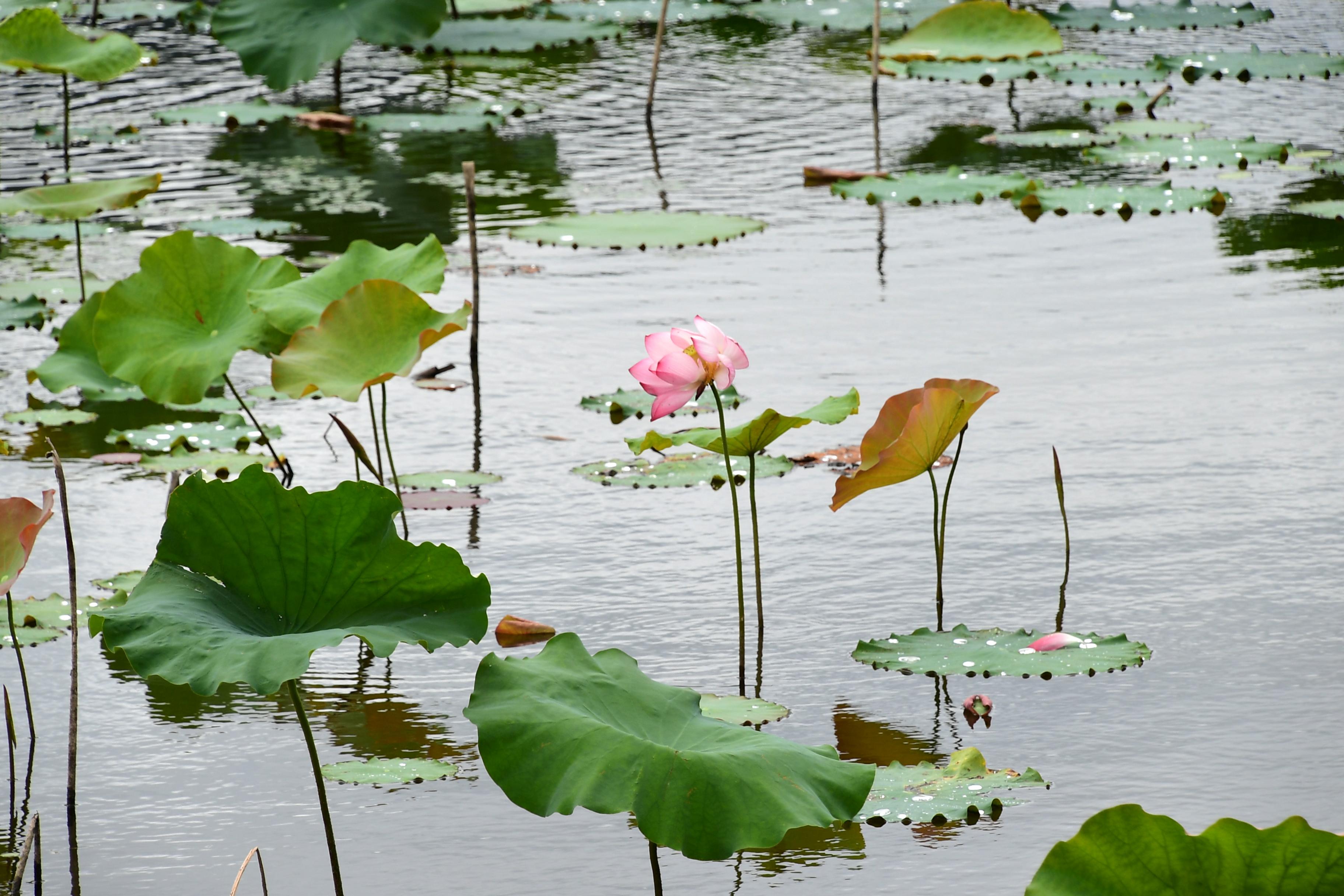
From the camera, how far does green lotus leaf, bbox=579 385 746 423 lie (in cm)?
354

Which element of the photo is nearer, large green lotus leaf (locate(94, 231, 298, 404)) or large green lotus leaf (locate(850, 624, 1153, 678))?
large green lotus leaf (locate(850, 624, 1153, 678))

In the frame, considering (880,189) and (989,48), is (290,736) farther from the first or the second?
(989,48)

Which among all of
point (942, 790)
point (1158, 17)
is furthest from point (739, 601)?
point (1158, 17)

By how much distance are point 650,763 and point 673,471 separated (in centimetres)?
176

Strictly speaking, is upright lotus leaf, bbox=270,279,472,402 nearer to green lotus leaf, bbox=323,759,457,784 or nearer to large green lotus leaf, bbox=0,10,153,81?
green lotus leaf, bbox=323,759,457,784

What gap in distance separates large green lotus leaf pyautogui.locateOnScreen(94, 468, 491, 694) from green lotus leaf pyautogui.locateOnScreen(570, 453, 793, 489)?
1.44m

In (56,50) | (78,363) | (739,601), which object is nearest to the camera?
(739,601)

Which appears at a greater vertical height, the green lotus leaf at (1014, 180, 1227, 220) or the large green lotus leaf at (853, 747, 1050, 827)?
the green lotus leaf at (1014, 180, 1227, 220)

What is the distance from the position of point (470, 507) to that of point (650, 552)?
0.40 m

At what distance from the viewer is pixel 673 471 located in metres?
3.26

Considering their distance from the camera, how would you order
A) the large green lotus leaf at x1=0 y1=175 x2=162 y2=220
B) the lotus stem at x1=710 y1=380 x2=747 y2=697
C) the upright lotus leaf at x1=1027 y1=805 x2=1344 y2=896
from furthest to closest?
1. the large green lotus leaf at x1=0 y1=175 x2=162 y2=220
2. the lotus stem at x1=710 y1=380 x2=747 y2=697
3. the upright lotus leaf at x1=1027 y1=805 x2=1344 y2=896

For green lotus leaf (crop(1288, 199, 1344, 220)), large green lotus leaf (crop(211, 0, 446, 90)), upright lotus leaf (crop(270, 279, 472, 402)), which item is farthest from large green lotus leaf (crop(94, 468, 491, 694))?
large green lotus leaf (crop(211, 0, 446, 90))

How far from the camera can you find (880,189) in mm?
5285

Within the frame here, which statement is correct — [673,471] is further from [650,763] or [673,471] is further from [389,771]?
[650,763]
